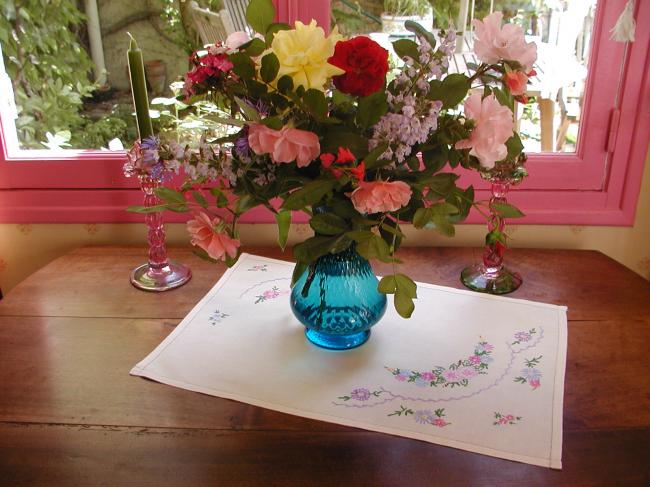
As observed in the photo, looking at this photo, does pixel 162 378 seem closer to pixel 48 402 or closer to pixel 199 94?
pixel 48 402

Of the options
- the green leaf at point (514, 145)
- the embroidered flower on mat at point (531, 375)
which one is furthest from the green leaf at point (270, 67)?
the embroidered flower on mat at point (531, 375)

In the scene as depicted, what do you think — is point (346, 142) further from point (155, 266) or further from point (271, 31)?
point (155, 266)

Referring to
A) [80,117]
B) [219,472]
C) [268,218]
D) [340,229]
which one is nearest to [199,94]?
[340,229]

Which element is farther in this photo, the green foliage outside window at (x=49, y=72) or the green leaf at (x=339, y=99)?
the green foliage outside window at (x=49, y=72)

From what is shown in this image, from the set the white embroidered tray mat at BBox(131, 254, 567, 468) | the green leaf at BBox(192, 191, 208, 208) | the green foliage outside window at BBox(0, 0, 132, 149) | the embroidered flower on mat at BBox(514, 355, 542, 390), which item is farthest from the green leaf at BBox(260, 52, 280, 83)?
the green foliage outside window at BBox(0, 0, 132, 149)

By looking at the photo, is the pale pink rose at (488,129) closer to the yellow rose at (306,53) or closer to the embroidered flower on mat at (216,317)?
the yellow rose at (306,53)

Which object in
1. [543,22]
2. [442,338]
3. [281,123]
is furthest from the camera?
[543,22]

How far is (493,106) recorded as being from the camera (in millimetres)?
754

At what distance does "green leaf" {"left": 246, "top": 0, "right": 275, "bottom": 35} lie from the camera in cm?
79

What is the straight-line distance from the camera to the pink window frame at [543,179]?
1330 millimetres

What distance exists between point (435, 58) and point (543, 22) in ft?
2.32

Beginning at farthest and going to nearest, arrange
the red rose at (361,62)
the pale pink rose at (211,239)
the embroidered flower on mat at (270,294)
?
the embroidered flower on mat at (270,294) → the pale pink rose at (211,239) → the red rose at (361,62)

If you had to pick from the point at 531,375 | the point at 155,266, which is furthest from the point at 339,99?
the point at 155,266

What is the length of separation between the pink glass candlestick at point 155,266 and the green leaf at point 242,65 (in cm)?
48
